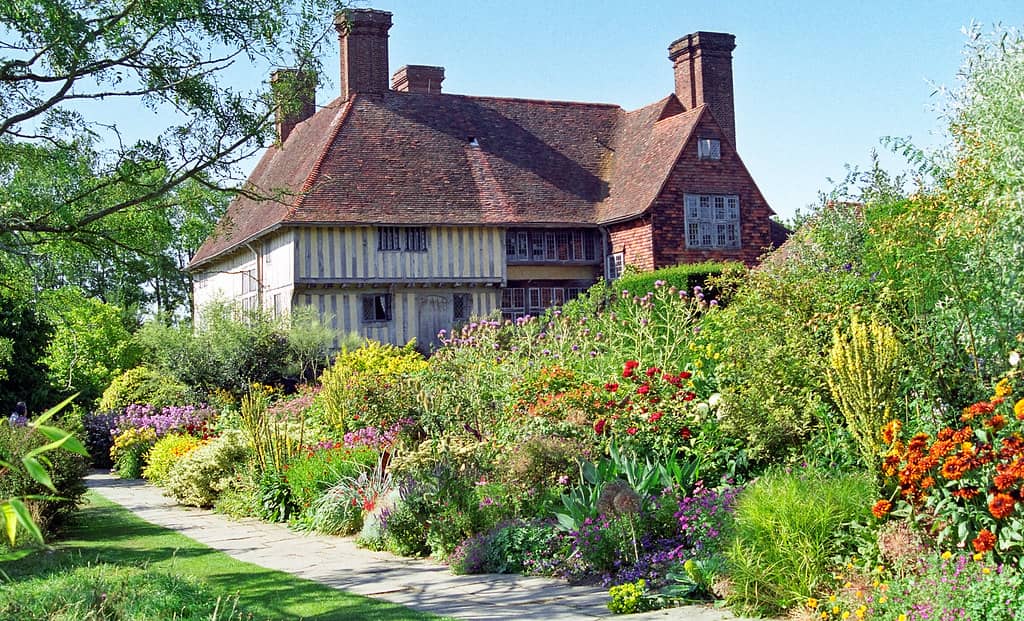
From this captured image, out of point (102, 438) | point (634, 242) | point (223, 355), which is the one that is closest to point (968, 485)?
point (223, 355)

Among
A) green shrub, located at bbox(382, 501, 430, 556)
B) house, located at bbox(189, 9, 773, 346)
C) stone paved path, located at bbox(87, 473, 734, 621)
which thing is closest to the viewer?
stone paved path, located at bbox(87, 473, 734, 621)

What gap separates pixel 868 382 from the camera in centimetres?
645

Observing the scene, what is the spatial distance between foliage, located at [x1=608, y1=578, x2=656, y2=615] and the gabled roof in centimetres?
1975

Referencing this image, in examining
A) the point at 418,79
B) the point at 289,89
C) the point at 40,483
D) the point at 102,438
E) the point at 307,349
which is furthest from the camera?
the point at 418,79

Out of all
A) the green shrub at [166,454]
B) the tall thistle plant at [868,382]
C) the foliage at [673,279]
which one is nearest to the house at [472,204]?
the foliage at [673,279]

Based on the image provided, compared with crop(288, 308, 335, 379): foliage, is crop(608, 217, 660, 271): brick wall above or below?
above

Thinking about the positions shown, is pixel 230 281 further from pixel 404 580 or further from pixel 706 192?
pixel 404 580

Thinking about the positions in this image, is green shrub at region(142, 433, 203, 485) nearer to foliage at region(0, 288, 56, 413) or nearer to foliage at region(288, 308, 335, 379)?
foliage at region(288, 308, 335, 379)

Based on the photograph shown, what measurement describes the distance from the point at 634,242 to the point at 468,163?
5089 millimetres

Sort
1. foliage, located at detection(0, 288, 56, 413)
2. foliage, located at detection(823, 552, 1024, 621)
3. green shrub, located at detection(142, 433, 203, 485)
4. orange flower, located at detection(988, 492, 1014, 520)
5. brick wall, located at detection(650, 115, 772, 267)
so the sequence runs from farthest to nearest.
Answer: brick wall, located at detection(650, 115, 772, 267) < foliage, located at detection(0, 288, 56, 413) < green shrub, located at detection(142, 433, 203, 485) < orange flower, located at detection(988, 492, 1014, 520) < foliage, located at detection(823, 552, 1024, 621)

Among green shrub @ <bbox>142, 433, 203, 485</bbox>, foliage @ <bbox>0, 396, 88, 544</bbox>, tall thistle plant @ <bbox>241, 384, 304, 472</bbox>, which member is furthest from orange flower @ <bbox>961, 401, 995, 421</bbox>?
green shrub @ <bbox>142, 433, 203, 485</bbox>

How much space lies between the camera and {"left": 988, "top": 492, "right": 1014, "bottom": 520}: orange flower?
5.17 meters

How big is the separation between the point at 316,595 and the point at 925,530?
386cm

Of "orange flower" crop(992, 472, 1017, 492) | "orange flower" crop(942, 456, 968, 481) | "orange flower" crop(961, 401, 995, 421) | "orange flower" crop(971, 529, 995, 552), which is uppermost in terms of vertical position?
"orange flower" crop(961, 401, 995, 421)
